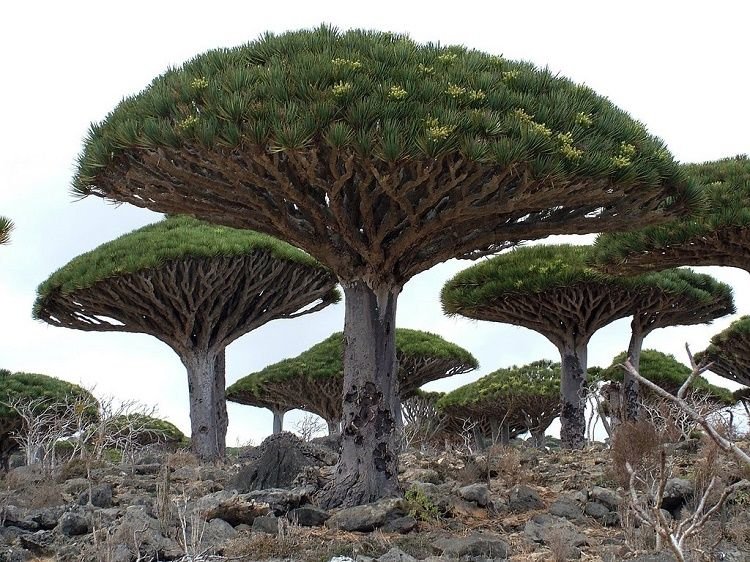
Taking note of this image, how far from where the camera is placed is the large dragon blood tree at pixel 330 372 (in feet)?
79.7

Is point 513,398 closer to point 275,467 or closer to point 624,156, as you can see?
point 275,467

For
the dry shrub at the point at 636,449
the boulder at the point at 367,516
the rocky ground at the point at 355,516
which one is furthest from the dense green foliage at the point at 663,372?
→ the boulder at the point at 367,516

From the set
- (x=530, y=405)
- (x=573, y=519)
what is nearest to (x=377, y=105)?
(x=573, y=519)

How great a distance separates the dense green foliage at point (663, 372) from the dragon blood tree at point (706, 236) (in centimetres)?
1177

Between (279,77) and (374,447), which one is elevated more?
(279,77)

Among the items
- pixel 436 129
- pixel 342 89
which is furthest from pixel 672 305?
pixel 342 89

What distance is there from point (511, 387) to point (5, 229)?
19.7 m

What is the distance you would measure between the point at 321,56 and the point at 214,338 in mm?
9088

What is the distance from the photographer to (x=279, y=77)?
7789 millimetres

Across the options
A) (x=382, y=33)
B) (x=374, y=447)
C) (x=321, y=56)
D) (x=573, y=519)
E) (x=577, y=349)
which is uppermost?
(x=382, y=33)

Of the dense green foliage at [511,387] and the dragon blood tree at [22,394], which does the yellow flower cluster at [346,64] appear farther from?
the dense green foliage at [511,387]

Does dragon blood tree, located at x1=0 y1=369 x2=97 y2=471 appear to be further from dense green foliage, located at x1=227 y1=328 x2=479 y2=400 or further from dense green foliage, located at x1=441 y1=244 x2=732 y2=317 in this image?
dense green foliage, located at x1=441 y1=244 x2=732 y2=317

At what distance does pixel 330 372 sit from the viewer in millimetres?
24594

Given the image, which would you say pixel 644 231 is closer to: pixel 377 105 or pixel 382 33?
pixel 382 33
